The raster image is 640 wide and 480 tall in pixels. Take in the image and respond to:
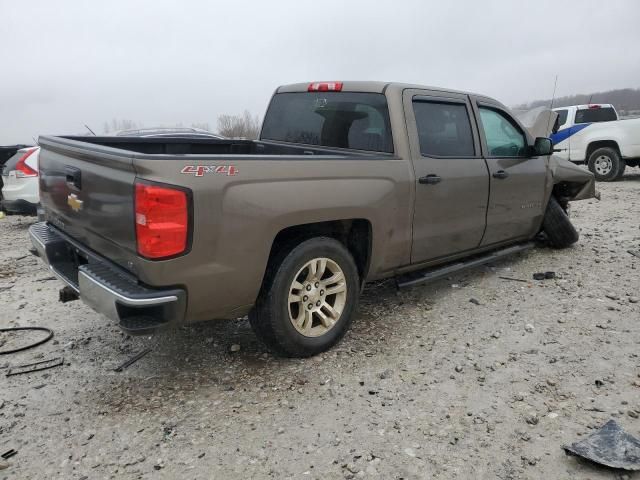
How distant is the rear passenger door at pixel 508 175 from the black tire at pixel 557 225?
457mm

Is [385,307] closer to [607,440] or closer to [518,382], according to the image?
[518,382]

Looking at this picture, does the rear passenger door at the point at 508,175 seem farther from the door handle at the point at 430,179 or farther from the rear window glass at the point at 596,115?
the rear window glass at the point at 596,115

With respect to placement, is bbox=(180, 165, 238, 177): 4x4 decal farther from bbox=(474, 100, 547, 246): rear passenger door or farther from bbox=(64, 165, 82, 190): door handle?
bbox=(474, 100, 547, 246): rear passenger door

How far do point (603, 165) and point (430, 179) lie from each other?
11217mm

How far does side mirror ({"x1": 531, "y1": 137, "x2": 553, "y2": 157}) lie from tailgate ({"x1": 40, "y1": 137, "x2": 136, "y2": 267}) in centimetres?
388

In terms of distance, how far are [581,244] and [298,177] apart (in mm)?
4659

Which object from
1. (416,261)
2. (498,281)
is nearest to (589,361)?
(416,261)

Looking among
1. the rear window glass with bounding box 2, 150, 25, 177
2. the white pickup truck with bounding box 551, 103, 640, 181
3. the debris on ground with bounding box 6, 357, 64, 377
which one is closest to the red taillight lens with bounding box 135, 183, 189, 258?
the debris on ground with bounding box 6, 357, 64, 377

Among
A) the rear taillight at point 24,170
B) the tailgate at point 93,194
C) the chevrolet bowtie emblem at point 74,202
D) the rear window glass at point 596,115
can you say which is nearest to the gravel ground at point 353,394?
the tailgate at point 93,194

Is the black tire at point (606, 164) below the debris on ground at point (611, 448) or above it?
above

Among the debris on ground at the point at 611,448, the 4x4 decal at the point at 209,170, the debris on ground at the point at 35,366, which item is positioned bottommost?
the debris on ground at the point at 35,366

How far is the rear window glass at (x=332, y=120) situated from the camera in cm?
373

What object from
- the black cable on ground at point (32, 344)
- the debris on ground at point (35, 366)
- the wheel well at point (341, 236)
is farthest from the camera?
the black cable on ground at point (32, 344)

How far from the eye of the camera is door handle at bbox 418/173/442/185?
369 cm
